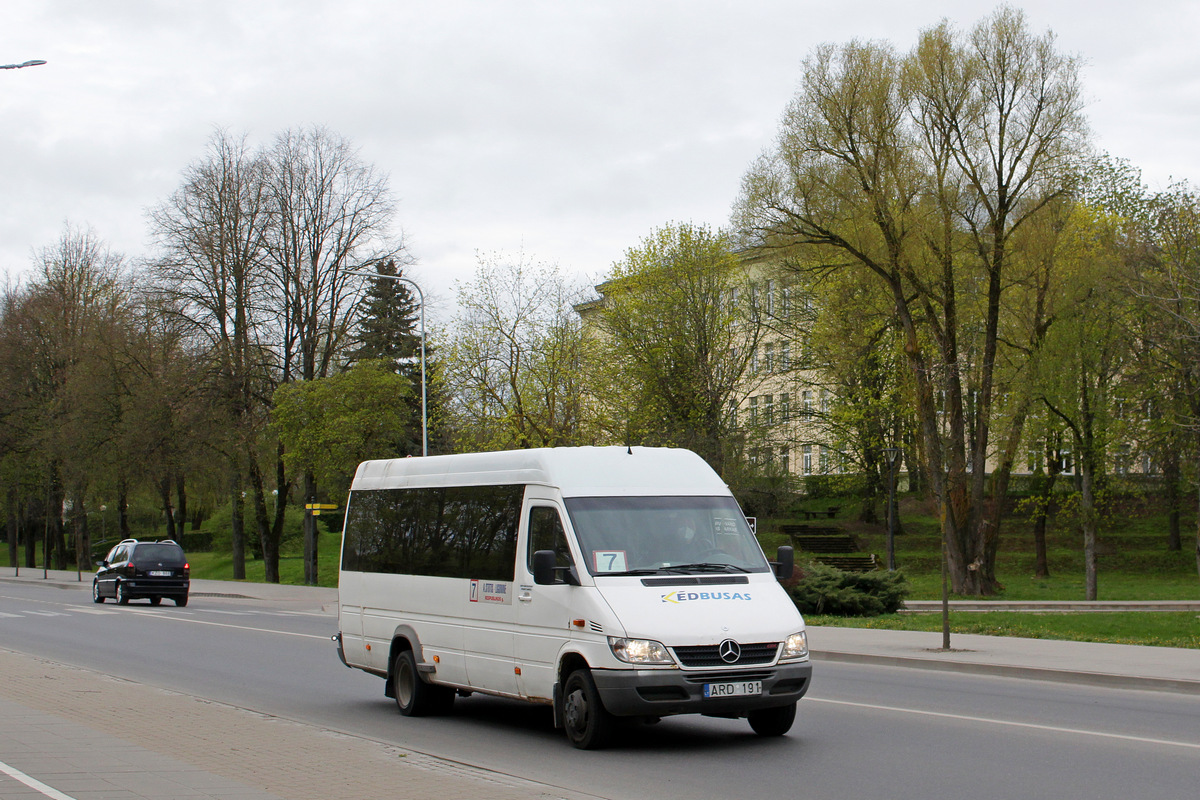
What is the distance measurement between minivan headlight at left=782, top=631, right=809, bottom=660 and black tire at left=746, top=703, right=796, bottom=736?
2.04ft

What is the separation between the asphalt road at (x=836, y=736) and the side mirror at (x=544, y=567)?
4.41 feet

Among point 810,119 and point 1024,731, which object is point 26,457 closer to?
point 810,119

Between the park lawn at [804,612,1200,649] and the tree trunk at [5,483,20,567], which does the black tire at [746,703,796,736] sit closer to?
the park lawn at [804,612,1200,649]

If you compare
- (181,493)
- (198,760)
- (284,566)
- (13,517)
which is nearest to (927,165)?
(198,760)

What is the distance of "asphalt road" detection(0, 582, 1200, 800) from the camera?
802 centimetres

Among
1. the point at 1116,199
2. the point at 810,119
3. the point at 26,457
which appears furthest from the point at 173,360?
the point at 1116,199

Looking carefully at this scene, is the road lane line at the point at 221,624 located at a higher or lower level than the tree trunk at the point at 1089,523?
lower

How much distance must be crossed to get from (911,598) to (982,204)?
11519mm

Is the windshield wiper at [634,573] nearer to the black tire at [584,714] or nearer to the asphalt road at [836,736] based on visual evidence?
the black tire at [584,714]

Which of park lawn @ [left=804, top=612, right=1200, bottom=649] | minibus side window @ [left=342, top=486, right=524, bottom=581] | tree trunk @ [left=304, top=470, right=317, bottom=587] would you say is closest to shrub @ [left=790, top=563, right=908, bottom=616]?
park lawn @ [left=804, top=612, right=1200, bottom=649]

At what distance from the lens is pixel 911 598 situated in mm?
35031

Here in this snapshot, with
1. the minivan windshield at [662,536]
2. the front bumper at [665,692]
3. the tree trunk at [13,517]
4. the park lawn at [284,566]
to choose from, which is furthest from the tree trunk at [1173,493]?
the tree trunk at [13,517]

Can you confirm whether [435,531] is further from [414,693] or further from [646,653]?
[646,653]

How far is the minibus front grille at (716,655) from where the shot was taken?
29.5 feet
